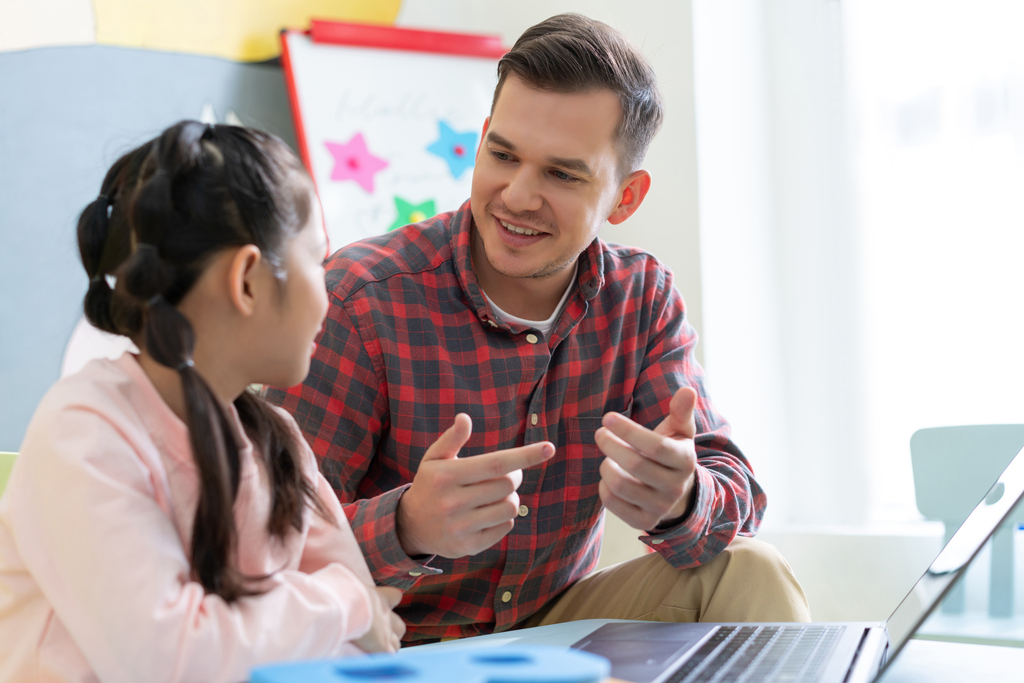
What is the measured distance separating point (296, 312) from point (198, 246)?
10 cm

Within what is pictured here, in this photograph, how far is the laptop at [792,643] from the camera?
690 mm

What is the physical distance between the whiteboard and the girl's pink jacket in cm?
139

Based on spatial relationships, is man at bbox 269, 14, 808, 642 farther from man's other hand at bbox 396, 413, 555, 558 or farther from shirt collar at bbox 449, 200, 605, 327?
man's other hand at bbox 396, 413, 555, 558

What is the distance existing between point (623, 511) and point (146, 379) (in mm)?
521

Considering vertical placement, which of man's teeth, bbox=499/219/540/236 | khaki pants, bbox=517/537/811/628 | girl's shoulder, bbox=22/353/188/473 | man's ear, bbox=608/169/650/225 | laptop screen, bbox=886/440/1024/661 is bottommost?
khaki pants, bbox=517/537/811/628

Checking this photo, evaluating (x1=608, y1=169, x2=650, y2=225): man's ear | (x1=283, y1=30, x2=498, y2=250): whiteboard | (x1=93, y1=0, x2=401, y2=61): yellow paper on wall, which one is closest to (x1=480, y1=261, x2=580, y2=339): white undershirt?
(x1=608, y1=169, x2=650, y2=225): man's ear

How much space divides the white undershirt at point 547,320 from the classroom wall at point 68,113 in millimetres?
733

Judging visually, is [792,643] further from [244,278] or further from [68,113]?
[68,113]

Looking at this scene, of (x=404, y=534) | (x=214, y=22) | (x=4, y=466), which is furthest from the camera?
(x=214, y=22)

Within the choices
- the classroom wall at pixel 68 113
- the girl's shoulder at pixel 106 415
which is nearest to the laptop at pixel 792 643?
the girl's shoulder at pixel 106 415

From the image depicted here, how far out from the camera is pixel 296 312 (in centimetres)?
76

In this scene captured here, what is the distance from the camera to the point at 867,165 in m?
2.29

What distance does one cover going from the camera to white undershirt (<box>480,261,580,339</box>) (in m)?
1.26

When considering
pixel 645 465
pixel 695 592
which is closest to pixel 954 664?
pixel 645 465
